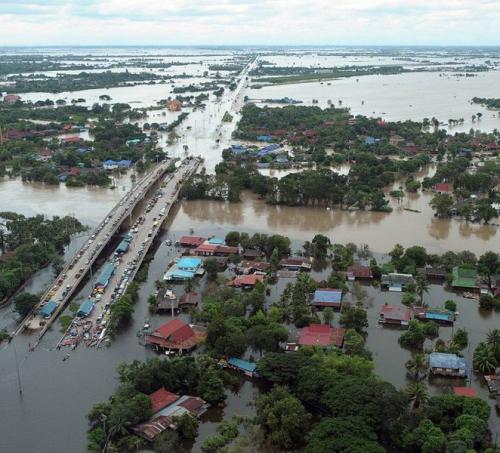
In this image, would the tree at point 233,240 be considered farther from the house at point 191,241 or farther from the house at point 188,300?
the house at point 188,300

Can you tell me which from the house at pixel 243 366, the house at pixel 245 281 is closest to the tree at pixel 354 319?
the house at pixel 243 366

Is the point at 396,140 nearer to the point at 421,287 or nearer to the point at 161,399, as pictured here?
the point at 421,287

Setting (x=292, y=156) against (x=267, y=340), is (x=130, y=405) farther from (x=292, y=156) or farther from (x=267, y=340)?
(x=292, y=156)

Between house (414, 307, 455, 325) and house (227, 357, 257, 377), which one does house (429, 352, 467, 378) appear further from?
house (227, 357, 257, 377)

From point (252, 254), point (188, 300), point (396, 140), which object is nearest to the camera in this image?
point (188, 300)

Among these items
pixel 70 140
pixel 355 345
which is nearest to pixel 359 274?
pixel 355 345

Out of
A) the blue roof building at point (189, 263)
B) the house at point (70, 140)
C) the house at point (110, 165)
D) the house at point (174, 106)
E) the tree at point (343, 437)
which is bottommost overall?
the blue roof building at point (189, 263)

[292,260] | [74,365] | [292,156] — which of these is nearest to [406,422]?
[74,365]

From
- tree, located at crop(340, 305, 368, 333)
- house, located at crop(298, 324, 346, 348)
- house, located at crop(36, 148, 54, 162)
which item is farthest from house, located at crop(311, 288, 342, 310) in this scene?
house, located at crop(36, 148, 54, 162)
